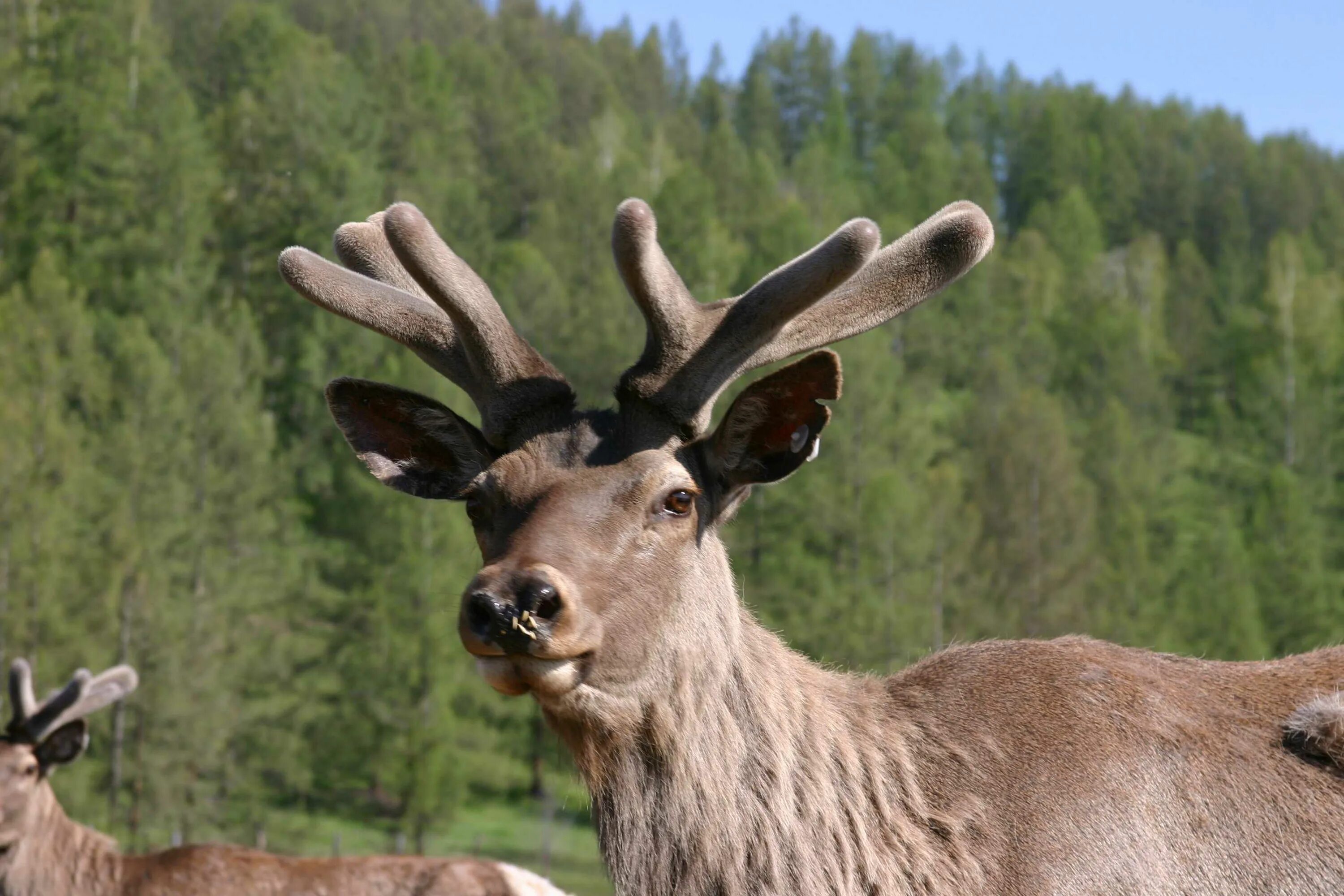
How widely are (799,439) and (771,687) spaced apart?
73 centimetres

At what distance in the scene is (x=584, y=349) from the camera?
54.2 metres

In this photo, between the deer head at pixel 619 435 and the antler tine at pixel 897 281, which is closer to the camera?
the deer head at pixel 619 435

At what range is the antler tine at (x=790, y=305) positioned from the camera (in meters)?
4.41

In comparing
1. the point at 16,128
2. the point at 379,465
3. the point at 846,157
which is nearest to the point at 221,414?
the point at 16,128

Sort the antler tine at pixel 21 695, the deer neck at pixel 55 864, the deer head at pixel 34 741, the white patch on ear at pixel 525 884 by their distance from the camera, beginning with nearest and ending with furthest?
the white patch on ear at pixel 525 884, the deer neck at pixel 55 864, the deer head at pixel 34 741, the antler tine at pixel 21 695

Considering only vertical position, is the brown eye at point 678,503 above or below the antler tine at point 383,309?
below

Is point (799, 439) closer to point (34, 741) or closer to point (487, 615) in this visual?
point (487, 615)

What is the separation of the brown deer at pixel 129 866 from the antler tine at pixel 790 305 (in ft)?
19.5

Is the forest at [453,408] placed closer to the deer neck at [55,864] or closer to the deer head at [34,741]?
the deer head at [34,741]

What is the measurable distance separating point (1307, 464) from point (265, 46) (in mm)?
53505

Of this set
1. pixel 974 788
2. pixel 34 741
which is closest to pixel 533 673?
pixel 974 788

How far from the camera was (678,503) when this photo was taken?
14.6 feet

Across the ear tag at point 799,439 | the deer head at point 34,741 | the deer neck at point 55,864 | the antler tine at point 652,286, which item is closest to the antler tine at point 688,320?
the antler tine at point 652,286

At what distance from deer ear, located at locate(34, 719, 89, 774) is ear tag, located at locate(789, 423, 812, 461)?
27.4ft
